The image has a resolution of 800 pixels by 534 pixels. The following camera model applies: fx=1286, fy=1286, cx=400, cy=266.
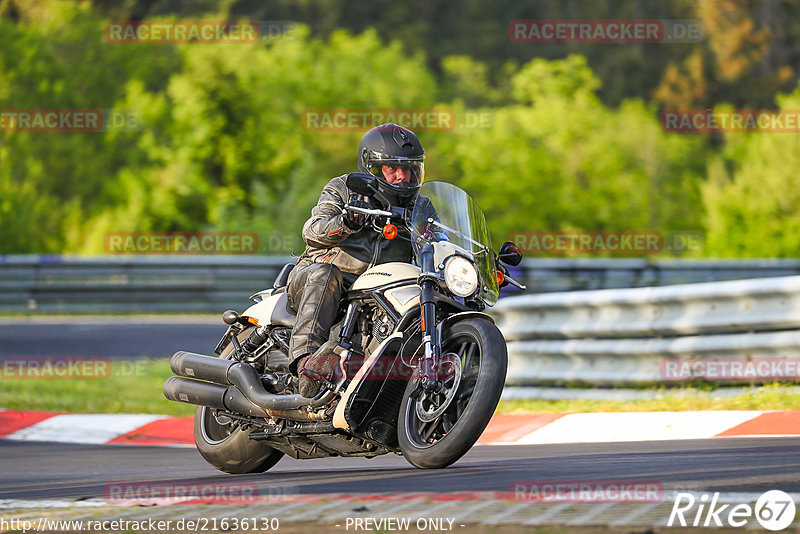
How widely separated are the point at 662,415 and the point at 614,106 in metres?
50.1

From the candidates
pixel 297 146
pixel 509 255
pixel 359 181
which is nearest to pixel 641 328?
pixel 509 255

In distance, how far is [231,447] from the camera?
735 centimetres

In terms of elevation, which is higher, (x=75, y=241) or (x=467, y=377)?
(x=75, y=241)

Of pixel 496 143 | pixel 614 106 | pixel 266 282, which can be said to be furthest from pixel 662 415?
pixel 614 106

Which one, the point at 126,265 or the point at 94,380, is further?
the point at 126,265

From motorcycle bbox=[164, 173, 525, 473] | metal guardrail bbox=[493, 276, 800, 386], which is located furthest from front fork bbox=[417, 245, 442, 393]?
metal guardrail bbox=[493, 276, 800, 386]

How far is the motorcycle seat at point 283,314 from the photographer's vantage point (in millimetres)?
6961

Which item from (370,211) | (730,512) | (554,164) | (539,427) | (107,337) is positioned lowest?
(730,512)

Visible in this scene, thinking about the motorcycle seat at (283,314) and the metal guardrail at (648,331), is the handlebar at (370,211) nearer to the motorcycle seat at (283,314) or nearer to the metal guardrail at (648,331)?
the motorcycle seat at (283,314)

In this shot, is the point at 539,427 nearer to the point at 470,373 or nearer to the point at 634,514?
the point at 470,373

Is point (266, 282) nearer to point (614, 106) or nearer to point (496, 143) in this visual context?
point (496, 143)

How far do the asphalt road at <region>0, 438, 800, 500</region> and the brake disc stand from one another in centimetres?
27

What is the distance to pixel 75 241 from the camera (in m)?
42.7

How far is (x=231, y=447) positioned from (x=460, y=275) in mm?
1958
